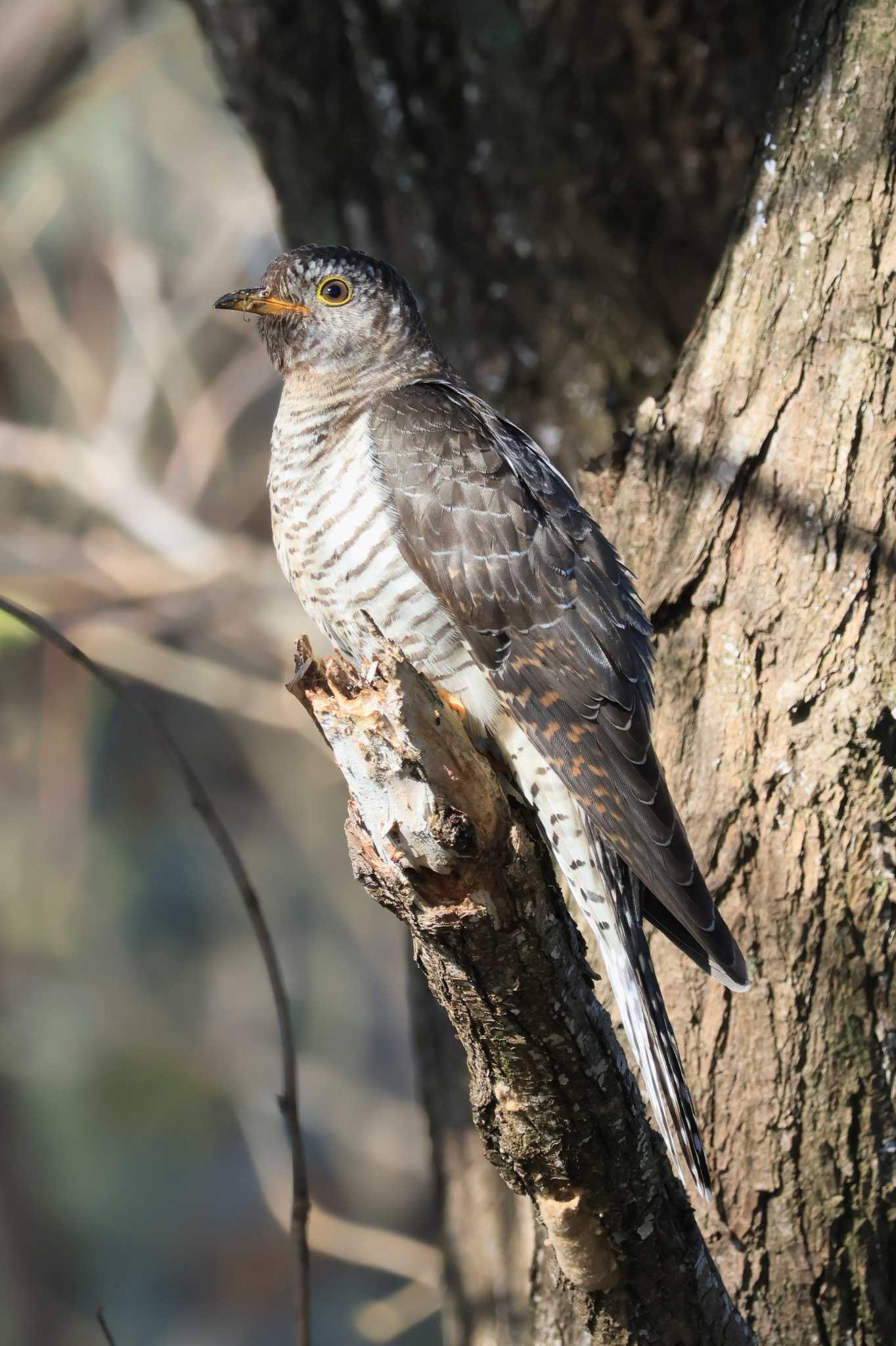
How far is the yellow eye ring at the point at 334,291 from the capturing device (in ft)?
9.95

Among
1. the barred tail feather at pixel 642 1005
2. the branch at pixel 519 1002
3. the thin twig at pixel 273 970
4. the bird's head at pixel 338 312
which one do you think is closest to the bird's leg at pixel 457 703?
the barred tail feather at pixel 642 1005

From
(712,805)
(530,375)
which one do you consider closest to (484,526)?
(712,805)

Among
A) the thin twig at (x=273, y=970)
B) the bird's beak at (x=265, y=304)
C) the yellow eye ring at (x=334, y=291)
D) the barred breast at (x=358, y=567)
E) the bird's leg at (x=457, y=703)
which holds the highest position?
the yellow eye ring at (x=334, y=291)

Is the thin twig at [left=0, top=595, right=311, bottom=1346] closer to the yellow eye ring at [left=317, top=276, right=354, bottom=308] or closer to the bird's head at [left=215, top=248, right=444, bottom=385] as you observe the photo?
the bird's head at [left=215, top=248, right=444, bottom=385]

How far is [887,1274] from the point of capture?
2.31 metres

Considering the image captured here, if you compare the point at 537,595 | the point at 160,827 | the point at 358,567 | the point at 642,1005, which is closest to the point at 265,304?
the point at 358,567

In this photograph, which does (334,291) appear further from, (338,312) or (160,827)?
(160,827)

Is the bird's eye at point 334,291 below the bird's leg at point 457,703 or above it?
above

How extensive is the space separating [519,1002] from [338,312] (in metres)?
1.95

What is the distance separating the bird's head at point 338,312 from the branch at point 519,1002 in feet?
4.58

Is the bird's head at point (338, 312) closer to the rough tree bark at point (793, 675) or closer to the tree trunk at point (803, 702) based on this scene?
the rough tree bark at point (793, 675)

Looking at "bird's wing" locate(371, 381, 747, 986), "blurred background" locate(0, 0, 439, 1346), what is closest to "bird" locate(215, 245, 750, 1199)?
"bird's wing" locate(371, 381, 747, 986)

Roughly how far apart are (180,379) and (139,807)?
9.90 feet

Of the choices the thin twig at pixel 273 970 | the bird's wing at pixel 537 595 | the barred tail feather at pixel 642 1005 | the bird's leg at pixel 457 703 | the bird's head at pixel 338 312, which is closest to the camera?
the barred tail feather at pixel 642 1005
